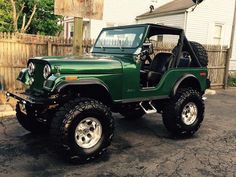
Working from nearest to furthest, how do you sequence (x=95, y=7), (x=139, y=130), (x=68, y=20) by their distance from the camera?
1. (x=139, y=130)
2. (x=95, y=7)
3. (x=68, y=20)

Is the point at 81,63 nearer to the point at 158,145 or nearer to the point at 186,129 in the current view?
the point at 158,145

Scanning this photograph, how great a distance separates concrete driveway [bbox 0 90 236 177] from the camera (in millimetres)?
4184

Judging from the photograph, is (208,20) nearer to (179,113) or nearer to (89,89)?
(179,113)

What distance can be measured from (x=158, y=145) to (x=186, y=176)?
1287 mm

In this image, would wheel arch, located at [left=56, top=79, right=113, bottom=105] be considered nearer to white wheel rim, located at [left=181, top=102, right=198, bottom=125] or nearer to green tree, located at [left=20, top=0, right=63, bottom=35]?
white wheel rim, located at [left=181, top=102, right=198, bottom=125]

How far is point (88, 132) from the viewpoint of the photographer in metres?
4.52

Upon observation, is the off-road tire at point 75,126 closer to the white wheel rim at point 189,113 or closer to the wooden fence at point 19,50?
the white wheel rim at point 189,113

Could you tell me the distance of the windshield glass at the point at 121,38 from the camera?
542 cm

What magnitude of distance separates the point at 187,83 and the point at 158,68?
695 millimetres

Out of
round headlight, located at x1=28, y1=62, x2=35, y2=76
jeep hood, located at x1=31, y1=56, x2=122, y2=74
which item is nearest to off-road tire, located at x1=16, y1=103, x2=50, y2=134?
round headlight, located at x1=28, y1=62, x2=35, y2=76

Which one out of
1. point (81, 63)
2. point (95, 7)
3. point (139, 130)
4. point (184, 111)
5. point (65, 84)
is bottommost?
point (139, 130)

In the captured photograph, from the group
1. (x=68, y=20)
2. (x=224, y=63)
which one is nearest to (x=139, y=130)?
(x=224, y=63)

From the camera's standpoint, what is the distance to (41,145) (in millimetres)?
5145

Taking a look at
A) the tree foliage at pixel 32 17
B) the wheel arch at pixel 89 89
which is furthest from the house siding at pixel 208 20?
the wheel arch at pixel 89 89
